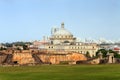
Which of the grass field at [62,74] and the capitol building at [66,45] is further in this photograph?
the capitol building at [66,45]

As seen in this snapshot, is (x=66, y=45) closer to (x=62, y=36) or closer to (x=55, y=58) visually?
(x=62, y=36)

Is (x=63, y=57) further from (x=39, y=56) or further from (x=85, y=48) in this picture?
(x=85, y=48)

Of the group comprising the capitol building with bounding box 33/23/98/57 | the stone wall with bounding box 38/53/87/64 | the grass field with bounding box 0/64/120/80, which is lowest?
the grass field with bounding box 0/64/120/80

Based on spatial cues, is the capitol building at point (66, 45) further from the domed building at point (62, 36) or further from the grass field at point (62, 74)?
the grass field at point (62, 74)

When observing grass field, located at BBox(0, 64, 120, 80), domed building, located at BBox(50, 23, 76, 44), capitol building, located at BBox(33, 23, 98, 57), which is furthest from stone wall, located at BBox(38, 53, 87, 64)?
domed building, located at BBox(50, 23, 76, 44)

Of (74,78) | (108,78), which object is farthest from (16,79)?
(108,78)

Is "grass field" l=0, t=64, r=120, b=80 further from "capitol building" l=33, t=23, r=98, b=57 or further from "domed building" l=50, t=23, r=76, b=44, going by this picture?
"domed building" l=50, t=23, r=76, b=44

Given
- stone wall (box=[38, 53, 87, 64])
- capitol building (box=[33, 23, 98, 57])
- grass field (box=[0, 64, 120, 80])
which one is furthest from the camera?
capitol building (box=[33, 23, 98, 57])

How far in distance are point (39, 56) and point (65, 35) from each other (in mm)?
76566

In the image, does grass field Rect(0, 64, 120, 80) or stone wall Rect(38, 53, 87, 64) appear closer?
grass field Rect(0, 64, 120, 80)

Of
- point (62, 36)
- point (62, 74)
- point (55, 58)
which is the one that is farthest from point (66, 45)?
point (62, 74)

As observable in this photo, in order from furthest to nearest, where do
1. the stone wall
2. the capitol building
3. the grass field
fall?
the capitol building
the stone wall
the grass field

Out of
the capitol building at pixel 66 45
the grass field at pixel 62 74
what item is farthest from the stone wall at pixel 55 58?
the capitol building at pixel 66 45

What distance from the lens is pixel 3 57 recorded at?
95.9 metres
